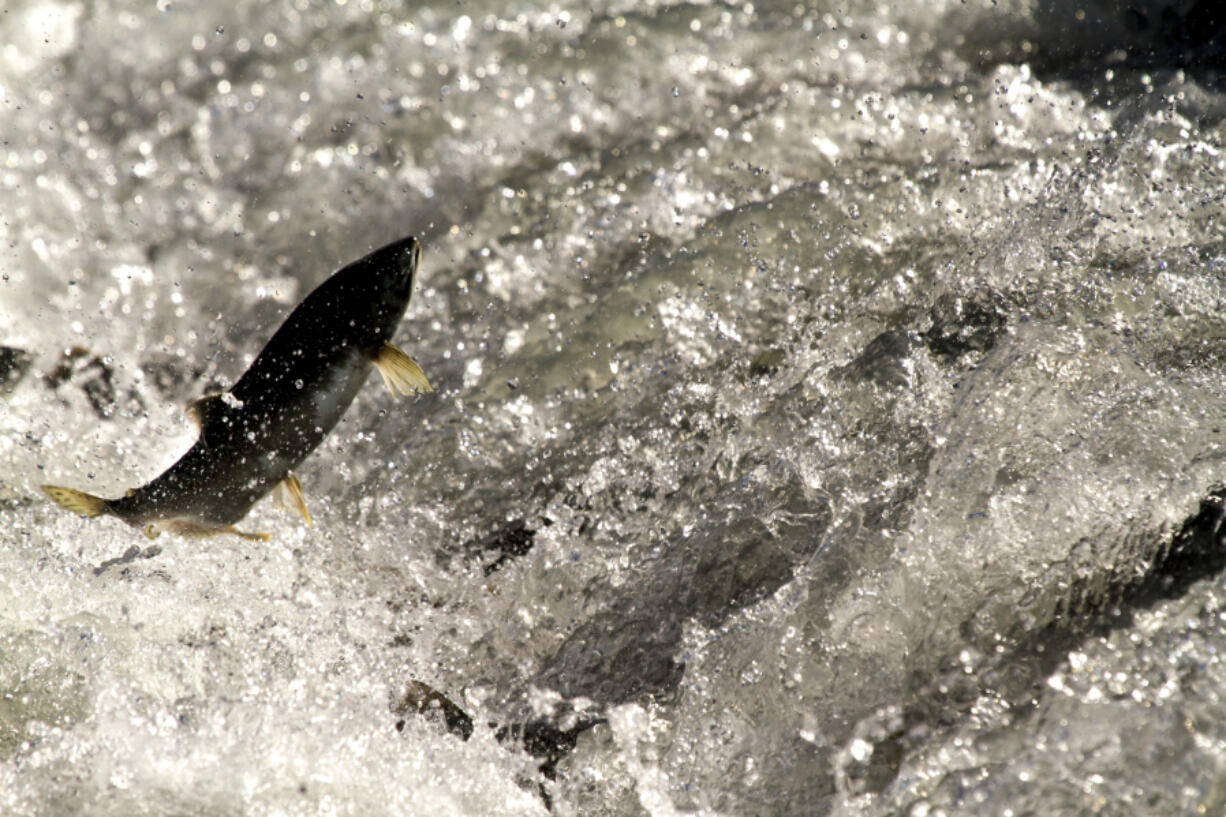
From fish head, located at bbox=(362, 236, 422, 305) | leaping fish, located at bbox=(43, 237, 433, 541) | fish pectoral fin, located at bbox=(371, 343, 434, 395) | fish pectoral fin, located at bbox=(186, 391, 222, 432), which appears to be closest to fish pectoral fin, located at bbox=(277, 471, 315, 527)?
leaping fish, located at bbox=(43, 237, 433, 541)

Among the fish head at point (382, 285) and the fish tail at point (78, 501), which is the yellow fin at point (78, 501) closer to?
the fish tail at point (78, 501)

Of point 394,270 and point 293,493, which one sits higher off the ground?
point 394,270

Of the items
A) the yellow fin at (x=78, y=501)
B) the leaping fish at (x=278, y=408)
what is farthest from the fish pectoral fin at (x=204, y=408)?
the yellow fin at (x=78, y=501)

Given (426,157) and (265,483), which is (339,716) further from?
(426,157)

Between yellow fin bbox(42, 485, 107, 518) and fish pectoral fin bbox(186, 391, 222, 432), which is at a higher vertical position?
fish pectoral fin bbox(186, 391, 222, 432)

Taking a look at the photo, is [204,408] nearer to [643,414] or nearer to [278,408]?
[278,408]

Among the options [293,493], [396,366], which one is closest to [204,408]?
[293,493]

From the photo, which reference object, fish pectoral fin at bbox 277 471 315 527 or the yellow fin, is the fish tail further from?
fish pectoral fin at bbox 277 471 315 527
